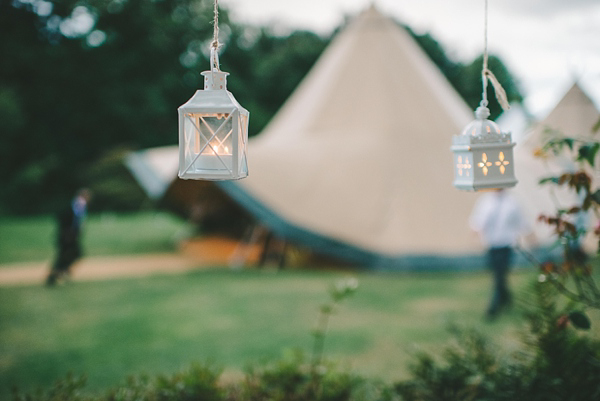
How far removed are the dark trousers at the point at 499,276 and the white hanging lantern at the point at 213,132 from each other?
15.7ft

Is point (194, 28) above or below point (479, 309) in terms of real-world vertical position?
above

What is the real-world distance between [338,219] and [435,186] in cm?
172

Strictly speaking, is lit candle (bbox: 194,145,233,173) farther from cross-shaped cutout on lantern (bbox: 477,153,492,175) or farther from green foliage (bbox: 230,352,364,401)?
green foliage (bbox: 230,352,364,401)

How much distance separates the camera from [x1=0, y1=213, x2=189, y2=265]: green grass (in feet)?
35.2

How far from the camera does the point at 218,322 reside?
19.2 feet

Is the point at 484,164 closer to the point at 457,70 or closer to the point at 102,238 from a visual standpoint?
the point at 102,238

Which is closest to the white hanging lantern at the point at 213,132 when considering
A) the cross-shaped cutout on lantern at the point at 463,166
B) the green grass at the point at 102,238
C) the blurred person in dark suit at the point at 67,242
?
the cross-shaped cutout on lantern at the point at 463,166

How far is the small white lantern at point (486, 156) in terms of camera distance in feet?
6.54

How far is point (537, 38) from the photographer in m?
3.22

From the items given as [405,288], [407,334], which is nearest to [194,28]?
[405,288]

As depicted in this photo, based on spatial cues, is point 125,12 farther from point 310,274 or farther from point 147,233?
point 310,274

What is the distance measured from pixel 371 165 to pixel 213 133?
7.54 metres

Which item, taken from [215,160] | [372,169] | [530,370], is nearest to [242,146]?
[215,160]

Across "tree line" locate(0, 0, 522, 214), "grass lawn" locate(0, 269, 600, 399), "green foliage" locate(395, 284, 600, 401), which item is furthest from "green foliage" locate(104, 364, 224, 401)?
"tree line" locate(0, 0, 522, 214)
